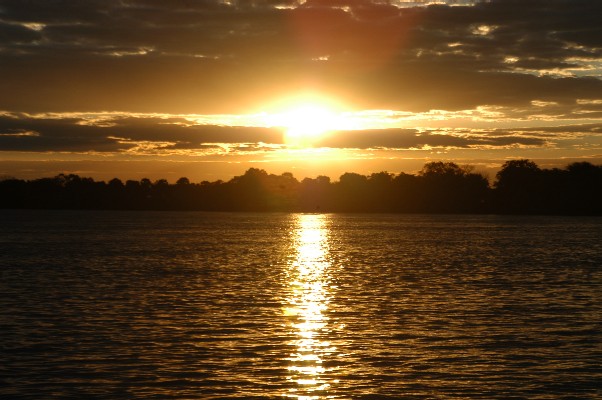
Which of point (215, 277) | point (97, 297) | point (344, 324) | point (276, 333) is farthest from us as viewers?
point (215, 277)

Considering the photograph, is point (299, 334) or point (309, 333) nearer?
point (299, 334)

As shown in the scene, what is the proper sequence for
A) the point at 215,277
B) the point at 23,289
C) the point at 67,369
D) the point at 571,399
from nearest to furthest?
1. the point at 571,399
2. the point at 67,369
3. the point at 23,289
4. the point at 215,277

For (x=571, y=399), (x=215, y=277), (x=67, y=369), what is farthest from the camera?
(x=215, y=277)

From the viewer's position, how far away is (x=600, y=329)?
3422 centimetres

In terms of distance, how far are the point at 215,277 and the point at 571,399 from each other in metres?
39.3

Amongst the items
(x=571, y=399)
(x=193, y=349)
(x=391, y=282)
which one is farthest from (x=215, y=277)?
(x=571, y=399)

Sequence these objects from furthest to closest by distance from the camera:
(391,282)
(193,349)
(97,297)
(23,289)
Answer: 1. (391,282)
2. (23,289)
3. (97,297)
4. (193,349)

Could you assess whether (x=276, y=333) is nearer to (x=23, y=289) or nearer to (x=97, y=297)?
(x=97, y=297)

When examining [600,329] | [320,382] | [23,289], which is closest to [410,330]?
[600,329]

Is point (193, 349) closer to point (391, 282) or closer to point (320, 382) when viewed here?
point (320, 382)

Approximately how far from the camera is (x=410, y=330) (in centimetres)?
3428

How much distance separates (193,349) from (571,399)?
515 inches

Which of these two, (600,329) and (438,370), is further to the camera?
(600,329)

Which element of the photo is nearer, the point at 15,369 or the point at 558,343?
the point at 15,369
